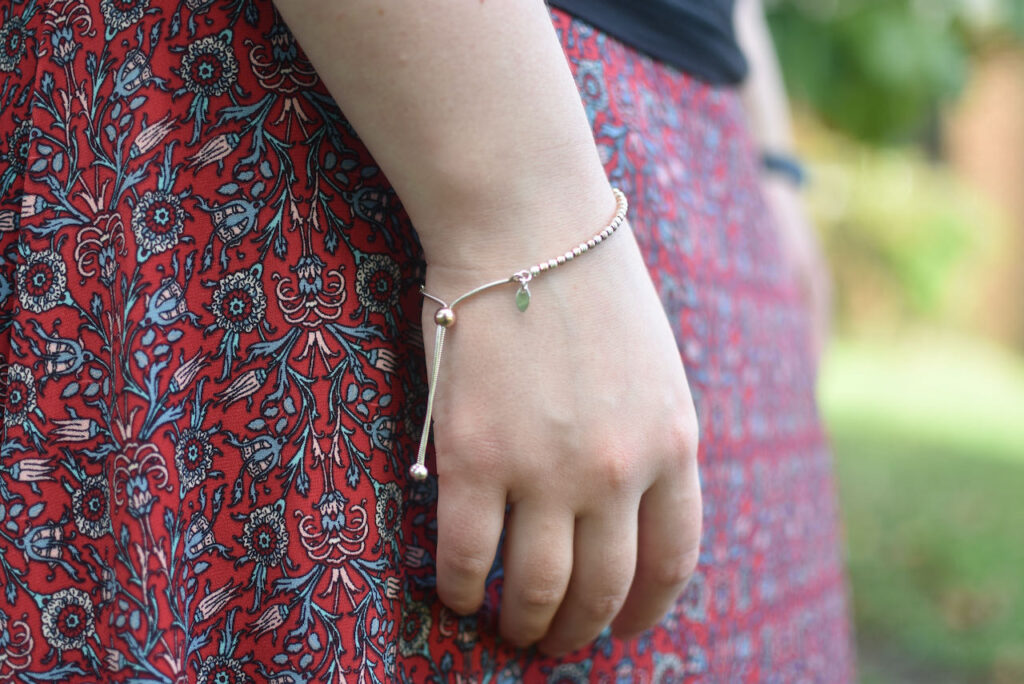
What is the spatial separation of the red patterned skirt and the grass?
96.1 inches

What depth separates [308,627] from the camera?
22.1 inches

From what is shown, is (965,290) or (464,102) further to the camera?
(965,290)

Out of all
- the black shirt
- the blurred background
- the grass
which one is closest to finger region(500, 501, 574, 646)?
the black shirt

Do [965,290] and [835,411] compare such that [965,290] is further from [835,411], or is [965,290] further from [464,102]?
[464,102]

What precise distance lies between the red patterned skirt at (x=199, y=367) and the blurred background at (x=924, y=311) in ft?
5.08

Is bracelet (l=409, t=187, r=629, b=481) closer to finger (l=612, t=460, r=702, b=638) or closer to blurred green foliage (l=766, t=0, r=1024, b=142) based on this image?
finger (l=612, t=460, r=702, b=638)

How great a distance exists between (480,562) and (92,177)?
35 centimetres

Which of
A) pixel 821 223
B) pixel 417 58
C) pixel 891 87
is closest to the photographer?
pixel 417 58

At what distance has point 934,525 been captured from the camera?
11.9 ft

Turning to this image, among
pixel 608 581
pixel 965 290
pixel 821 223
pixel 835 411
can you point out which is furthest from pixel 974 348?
pixel 608 581

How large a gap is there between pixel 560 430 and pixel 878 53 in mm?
1707

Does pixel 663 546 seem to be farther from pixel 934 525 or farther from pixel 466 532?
pixel 934 525

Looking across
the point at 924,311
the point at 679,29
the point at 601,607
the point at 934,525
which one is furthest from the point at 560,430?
the point at 924,311

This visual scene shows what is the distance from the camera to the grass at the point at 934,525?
2.72m
